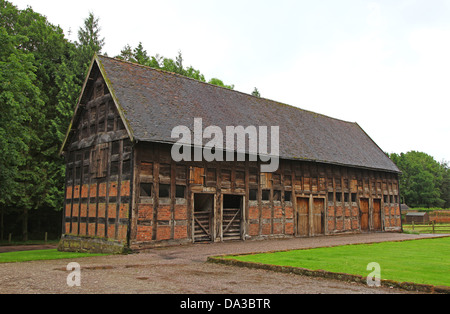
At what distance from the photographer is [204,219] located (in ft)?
64.3

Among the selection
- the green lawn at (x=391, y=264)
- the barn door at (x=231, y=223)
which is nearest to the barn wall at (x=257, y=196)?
the barn door at (x=231, y=223)

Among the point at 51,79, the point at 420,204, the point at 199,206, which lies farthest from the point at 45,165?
the point at 420,204

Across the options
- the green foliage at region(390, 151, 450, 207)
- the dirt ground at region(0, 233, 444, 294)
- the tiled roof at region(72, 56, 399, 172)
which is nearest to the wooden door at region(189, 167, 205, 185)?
the tiled roof at region(72, 56, 399, 172)

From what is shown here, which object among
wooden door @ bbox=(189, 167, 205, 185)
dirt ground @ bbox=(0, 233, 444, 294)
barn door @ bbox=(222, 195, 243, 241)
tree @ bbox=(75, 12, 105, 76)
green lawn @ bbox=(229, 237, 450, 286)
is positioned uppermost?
tree @ bbox=(75, 12, 105, 76)

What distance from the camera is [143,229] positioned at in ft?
55.4

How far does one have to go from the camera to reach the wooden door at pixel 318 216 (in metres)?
25.1

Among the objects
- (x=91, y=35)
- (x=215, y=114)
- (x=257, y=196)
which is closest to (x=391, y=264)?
(x=257, y=196)

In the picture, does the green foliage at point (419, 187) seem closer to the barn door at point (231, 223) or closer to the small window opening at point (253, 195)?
the small window opening at point (253, 195)

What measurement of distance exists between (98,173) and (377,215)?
70.6 feet

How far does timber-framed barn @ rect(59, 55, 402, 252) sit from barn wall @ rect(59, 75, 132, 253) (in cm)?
5

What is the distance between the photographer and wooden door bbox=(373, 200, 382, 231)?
99.5 ft

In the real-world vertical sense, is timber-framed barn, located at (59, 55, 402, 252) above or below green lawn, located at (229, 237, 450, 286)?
above

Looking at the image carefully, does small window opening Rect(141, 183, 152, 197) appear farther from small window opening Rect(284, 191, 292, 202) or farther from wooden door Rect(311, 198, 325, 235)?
wooden door Rect(311, 198, 325, 235)
